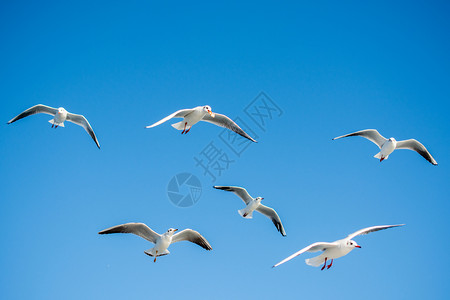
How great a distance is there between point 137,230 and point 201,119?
4.18 metres

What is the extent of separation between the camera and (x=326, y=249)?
11281mm

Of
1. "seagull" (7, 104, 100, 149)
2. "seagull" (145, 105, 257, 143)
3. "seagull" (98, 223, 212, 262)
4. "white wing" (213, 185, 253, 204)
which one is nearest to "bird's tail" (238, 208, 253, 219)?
"white wing" (213, 185, 253, 204)

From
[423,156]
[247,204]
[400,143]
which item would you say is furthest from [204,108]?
[423,156]

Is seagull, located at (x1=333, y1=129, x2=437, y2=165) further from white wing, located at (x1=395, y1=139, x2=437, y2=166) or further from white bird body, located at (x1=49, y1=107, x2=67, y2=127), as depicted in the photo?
white bird body, located at (x1=49, y1=107, x2=67, y2=127)

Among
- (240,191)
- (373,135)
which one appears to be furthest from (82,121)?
(373,135)

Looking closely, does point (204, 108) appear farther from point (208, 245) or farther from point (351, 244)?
point (351, 244)

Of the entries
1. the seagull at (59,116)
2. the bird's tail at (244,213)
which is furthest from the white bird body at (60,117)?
the bird's tail at (244,213)

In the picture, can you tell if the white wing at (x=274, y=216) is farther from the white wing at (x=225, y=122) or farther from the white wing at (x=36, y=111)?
the white wing at (x=36, y=111)

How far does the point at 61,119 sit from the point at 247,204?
733 centimetres

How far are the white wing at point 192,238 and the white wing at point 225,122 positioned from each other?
3566 mm

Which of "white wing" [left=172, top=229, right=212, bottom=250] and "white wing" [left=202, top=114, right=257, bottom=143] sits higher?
"white wing" [left=202, top=114, right=257, bottom=143]

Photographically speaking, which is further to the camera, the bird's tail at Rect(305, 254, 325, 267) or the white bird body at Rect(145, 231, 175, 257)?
the white bird body at Rect(145, 231, 175, 257)

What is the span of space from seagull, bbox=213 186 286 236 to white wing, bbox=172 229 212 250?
6.40 ft

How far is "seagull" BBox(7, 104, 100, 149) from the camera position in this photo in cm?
1537
